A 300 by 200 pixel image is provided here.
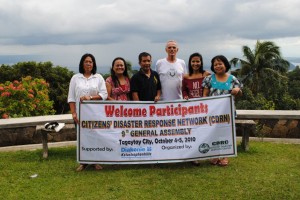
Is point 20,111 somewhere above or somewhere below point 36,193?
above

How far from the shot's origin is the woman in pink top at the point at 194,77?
18.5ft

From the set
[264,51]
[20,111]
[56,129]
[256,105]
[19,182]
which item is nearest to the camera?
[19,182]

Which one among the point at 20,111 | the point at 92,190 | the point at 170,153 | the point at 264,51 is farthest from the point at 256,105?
the point at 264,51

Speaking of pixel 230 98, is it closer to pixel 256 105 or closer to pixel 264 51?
pixel 256 105

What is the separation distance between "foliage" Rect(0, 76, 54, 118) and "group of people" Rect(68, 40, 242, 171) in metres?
4.46

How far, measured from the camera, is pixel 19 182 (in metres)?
5.14

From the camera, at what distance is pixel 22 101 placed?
33.2ft

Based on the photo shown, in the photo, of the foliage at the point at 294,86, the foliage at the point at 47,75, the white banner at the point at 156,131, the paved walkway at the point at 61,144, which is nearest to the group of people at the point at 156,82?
the white banner at the point at 156,131

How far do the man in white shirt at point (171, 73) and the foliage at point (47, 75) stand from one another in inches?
874

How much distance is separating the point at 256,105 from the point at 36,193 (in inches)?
460

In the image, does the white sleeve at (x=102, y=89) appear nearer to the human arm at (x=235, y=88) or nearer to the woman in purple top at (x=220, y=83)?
the woman in purple top at (x=220, y=83)

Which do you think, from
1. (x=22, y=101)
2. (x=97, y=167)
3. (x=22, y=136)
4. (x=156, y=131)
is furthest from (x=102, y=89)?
(x=22, y=101)

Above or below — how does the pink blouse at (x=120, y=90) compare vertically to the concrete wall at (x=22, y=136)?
above

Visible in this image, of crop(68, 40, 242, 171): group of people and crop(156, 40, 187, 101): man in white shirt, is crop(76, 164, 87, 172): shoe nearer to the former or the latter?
crop(68, 40, 242, 171): group of people
